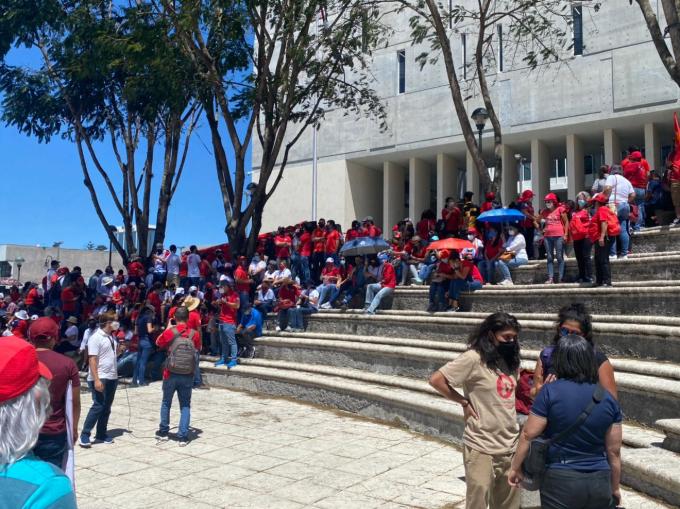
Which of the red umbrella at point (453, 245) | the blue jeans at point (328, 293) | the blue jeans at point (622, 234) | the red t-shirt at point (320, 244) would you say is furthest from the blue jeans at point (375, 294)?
the blue jeans at point (622, 234)

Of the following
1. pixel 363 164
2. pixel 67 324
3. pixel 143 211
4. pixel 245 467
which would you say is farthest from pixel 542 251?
pixel 363 164

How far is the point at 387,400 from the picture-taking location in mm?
9320

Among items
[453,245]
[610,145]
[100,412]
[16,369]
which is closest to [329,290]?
[453,245]

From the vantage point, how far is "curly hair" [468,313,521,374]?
174 inches

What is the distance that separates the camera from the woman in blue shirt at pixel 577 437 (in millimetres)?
3344

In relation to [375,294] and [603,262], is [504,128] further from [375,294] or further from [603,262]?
[603,262]

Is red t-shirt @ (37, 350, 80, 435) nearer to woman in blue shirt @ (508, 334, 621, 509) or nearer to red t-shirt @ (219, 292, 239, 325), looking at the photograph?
woman in blue shirt @ (508, 334, 621, 509)

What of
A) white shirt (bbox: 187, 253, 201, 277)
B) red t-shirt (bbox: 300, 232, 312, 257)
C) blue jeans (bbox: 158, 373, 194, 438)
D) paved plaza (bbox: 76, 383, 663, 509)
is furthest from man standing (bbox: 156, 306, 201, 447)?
white shirt (bbox: 187, 253, 201, 277)

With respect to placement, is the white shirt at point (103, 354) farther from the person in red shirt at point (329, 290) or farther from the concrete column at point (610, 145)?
the concrete column at point (610, 145)

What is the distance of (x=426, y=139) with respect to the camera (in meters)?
28.0

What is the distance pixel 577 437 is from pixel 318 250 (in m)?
13.1

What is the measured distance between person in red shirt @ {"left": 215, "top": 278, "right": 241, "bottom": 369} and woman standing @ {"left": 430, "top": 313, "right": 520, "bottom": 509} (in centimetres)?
928

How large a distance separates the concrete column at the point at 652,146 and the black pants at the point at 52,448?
23.1 m

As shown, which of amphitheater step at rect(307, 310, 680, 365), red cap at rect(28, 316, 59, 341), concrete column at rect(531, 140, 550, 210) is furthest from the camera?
concrete column at rect(531, 140, 550, 210)
